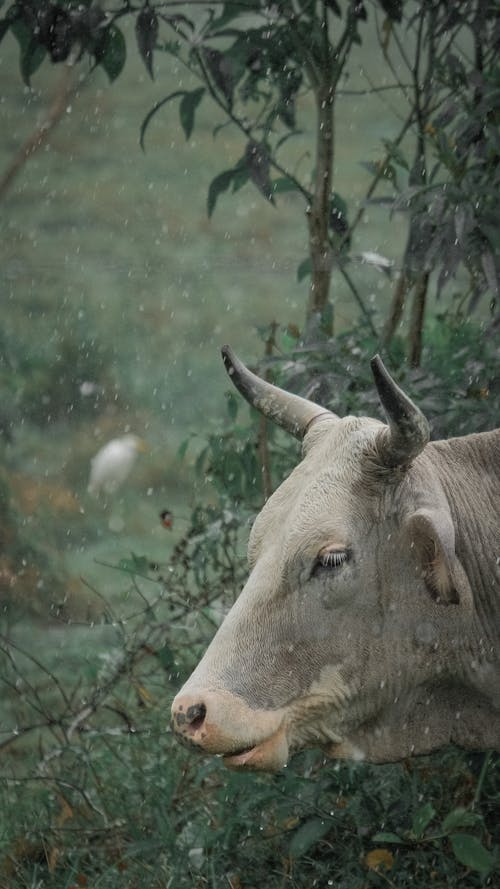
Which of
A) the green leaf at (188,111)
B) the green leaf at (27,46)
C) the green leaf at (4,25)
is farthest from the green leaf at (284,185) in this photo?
the green leaf at (4,25)

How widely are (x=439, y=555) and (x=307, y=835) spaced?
1.11 m

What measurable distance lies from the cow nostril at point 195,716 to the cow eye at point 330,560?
0.39 meters

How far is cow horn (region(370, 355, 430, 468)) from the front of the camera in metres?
2.62

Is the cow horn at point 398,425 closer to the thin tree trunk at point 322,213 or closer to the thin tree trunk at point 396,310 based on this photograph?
the thin tree trunk at point 396,310

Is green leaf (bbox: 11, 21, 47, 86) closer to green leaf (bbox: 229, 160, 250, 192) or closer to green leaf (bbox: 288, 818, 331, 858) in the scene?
green leaf (bbox: 229, 160, 250, 192)

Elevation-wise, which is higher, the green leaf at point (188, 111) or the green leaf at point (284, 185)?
the green leaf at point (188, 111)

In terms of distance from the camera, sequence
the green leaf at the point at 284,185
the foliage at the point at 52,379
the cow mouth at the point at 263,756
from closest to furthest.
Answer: the cow mouth at the point at 263,756, the green leaf at the point at 284,185, the foliage at the point at 52,379

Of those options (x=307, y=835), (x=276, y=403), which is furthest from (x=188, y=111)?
(x=307, y=835)

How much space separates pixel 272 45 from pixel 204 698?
9.88 ft

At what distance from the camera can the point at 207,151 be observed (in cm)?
1306

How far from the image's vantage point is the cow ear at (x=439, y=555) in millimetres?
2861

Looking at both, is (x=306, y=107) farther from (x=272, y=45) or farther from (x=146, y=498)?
(x=272, y=45)

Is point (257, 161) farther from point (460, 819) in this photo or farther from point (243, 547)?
point (460, 819)

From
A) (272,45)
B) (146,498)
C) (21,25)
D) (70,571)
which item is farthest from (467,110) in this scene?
(146,498)
